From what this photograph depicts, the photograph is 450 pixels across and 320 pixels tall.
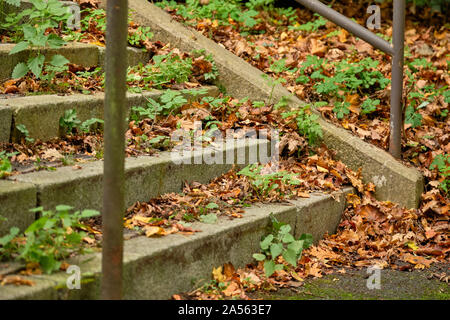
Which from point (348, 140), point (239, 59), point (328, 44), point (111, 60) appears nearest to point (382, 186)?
point (348, 140)

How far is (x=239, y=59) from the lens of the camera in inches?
186

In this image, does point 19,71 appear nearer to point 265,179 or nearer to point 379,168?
point 265,179

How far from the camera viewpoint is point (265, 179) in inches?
143

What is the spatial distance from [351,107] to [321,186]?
0.91m

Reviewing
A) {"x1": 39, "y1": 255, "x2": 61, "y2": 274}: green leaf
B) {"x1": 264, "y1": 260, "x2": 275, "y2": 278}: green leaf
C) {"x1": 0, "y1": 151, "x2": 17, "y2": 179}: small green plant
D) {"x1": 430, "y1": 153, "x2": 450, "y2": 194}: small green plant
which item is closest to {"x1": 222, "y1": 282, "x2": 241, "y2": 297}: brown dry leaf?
{"x1": 264, "y1": 260, "x2": 275, "y2": 278}: green leaf

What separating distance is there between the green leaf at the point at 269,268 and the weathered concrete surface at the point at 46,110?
138 centimetres

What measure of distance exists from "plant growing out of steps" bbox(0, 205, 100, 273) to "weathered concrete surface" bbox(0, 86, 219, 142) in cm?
74

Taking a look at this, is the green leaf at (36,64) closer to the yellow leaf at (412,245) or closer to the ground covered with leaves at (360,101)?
the ground covered with leaves at (360,101)

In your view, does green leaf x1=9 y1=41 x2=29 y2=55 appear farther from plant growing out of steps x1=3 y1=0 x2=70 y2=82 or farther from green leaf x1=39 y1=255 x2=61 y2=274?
green leaf x1=39 y1=255 x2=61 y2=274

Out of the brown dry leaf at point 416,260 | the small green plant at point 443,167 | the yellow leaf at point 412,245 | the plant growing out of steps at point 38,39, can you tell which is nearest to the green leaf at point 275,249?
the brown dry leaf at point 416,260

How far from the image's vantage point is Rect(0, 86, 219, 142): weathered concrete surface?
3.26 meters

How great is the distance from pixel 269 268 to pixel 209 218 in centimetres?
41
